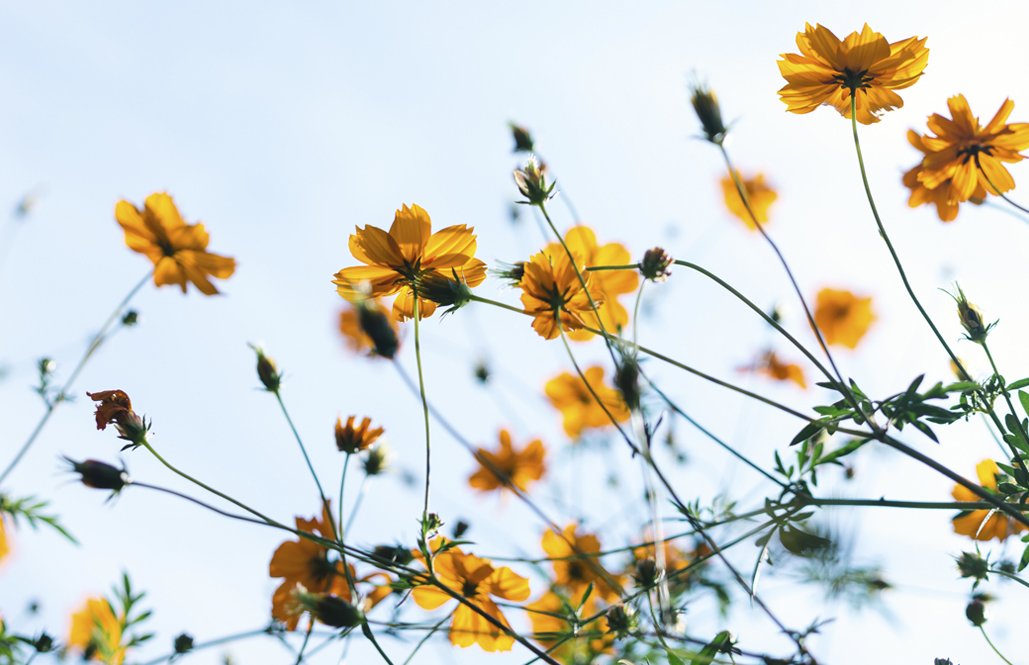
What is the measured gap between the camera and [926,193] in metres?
1.10

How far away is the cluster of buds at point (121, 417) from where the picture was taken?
3.25 ft

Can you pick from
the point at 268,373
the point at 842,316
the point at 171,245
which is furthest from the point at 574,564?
the point at 842,316

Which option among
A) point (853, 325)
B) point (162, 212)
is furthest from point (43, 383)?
point (853, 325)

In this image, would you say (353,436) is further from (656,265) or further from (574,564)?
(574,564)

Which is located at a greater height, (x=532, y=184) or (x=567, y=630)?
(x=532, y=184)

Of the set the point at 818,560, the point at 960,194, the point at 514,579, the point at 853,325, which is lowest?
the point at 818,560

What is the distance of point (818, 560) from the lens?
28.5 inches

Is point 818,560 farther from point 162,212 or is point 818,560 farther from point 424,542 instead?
point 162,212

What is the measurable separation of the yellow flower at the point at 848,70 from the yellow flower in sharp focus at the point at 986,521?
1.57 ft

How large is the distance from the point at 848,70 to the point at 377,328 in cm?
65

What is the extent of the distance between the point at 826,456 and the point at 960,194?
1.35ft

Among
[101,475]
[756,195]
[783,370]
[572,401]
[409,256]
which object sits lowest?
[101,475]

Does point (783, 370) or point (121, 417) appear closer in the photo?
point (121, 417)

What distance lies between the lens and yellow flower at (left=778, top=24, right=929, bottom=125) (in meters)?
0.99
